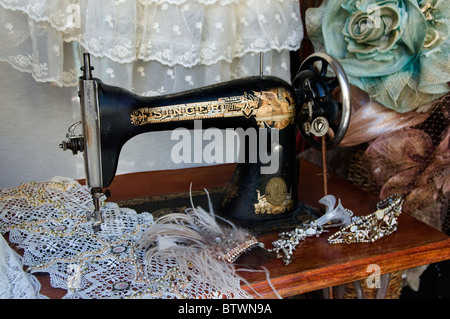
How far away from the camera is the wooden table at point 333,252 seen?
79 centimetres

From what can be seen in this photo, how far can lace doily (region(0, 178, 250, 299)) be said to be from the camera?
0.72 meters

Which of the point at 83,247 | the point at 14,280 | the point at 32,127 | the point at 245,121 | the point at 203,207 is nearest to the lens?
the point at 14,280

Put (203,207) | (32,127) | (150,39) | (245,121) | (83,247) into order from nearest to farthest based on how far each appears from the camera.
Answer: (83,247) → (245,121) → (203,207) → (150,39) → (32,127)

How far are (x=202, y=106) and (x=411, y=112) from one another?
2.13ft

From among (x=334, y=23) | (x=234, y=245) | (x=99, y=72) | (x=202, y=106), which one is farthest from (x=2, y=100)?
(x=334, y=23)

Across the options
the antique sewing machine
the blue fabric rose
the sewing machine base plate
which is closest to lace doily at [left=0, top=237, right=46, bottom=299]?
the antique sewing machine

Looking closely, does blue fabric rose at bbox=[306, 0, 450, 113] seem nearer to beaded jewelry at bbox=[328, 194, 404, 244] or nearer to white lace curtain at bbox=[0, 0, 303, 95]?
white lace curtain at bbox=[0, 0, 303, 95]

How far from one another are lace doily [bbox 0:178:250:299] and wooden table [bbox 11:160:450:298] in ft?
0.14

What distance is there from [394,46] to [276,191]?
52 centimetres

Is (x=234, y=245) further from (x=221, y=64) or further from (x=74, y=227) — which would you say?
(x=221, y=64)

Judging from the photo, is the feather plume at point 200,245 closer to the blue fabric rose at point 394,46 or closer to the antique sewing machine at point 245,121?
the antique sewing machine at point 245,121

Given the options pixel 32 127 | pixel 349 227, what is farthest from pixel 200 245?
pixel 32 127

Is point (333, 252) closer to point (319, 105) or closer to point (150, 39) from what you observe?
point (319, 105)

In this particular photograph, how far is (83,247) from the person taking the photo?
83 cm
